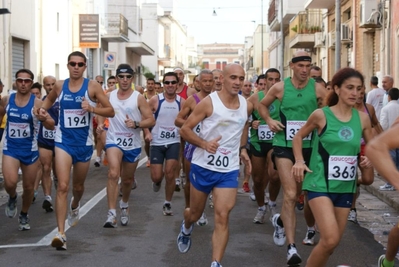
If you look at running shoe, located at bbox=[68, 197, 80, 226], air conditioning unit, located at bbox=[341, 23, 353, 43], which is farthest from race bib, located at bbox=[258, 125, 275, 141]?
air conditioning unit, located at bbox=[341, 23, 353, 43]

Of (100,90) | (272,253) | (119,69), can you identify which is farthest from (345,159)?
(119,69)

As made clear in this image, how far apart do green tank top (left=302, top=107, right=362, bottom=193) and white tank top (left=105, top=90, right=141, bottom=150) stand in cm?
388

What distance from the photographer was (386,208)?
12.2 m

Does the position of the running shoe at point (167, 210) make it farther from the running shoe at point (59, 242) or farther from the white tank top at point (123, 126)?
the running shoe at point (59, 242)

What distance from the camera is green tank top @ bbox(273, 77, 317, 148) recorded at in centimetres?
873

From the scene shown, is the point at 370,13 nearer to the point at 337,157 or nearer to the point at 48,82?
the point at 48,82

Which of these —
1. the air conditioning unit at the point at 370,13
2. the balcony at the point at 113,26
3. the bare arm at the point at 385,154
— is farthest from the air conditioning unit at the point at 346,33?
the bare arm at the point at 385,154

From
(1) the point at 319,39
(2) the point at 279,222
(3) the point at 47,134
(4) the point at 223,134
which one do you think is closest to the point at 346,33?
(1) the point at 319,39

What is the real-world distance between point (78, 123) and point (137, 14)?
188 ft

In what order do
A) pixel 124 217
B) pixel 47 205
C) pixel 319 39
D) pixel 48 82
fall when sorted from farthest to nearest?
pixel 319 39 < pixel 48 82 < pixel 47 205 < pixel 124 217

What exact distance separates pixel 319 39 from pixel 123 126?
102 ft

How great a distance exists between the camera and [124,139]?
10.1 meters

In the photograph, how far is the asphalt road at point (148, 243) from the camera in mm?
7945

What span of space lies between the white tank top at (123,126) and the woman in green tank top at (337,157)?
12.2ft
